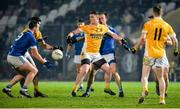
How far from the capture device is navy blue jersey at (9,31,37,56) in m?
17.7

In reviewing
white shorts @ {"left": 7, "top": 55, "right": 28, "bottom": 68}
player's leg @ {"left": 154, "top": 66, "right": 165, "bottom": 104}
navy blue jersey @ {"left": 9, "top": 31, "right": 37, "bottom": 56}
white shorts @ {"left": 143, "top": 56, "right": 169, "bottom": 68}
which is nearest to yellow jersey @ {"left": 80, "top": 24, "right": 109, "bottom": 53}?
navy blue jersey @ {"left": 9, "top": 31, "right": 37, "bottom": 56}

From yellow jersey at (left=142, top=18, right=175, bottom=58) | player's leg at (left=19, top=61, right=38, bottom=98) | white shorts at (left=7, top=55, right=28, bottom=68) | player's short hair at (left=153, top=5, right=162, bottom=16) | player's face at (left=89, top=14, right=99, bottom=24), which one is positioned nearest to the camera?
player's short hair at (left=153, top=5, right=162, bottom=16)

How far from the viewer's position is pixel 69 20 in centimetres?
3691

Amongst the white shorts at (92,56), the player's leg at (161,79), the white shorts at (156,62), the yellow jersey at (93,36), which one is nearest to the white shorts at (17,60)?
the white shorts at (92,56)

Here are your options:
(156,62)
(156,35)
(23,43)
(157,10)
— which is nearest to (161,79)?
(156,62)

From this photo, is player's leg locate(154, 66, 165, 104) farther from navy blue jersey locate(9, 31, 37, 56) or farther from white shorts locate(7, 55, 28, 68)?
white shorts locate(7, 55, 28, 68)

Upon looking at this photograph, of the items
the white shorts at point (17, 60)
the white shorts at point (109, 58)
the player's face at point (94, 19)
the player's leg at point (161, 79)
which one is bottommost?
the player's leg at point (161, 79)

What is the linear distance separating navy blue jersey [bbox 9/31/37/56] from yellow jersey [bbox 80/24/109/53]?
148cm

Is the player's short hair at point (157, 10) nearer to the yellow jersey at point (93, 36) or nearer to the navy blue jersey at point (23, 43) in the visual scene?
the yellow jersey at point (93, 36)

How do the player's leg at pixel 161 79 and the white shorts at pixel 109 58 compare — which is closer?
the player's leg at pixel 161 79

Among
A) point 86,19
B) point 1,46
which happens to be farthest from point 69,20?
point 1,46

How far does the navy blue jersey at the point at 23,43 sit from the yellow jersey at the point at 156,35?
11.9 feet

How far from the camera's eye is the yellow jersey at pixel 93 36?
18203 millimetres

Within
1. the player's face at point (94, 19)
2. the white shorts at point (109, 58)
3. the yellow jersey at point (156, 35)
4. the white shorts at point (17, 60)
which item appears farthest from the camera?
the white shorts at point (109, 58)
